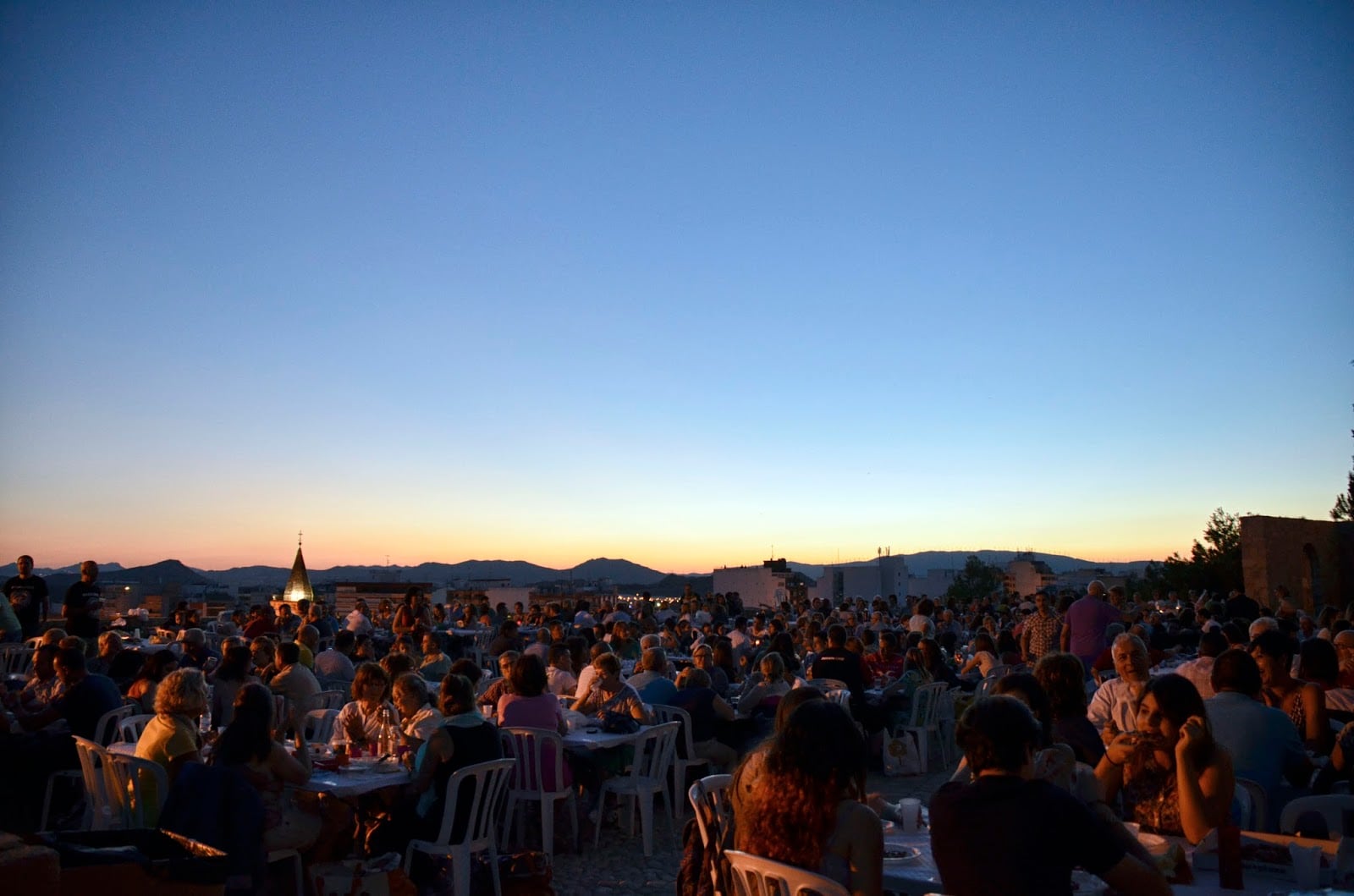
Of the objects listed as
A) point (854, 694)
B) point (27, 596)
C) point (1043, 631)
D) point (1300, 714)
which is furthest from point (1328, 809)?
point (27, 596)

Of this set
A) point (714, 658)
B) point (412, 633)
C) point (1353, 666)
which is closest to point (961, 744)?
point (1353, 666)

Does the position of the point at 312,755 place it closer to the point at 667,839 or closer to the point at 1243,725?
the point at 667,839

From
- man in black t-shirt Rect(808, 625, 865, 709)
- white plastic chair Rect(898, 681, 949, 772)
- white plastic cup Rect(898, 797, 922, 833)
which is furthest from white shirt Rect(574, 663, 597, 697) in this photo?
white plastic cup Rect(898, 797, 922, 833)

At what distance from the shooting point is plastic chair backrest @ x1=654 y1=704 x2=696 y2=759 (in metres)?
7.07

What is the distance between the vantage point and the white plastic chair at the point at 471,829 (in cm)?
470

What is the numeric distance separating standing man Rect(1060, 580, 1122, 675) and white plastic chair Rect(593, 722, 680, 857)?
4931 mm

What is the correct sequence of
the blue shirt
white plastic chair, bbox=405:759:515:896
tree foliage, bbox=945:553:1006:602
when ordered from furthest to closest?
tree foliage, bbox=945:553:1006:602
white plastic chair, bbox=405:759:515:896
the blue shirt

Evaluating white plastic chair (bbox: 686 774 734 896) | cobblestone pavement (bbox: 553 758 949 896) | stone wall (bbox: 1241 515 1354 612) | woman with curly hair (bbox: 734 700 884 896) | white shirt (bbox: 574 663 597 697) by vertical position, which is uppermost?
stone wall (bbox: 1241 515 1354 612)

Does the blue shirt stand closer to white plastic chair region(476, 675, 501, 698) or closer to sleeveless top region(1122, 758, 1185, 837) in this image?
sleeveless top region(1122, 758, 1185, 837)

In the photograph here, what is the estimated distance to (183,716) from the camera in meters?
4.66

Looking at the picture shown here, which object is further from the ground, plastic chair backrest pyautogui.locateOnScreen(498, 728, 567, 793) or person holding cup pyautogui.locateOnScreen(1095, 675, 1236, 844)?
person holding cup pyautogui.locateOnScreen(1095, 675, 1236, 844)

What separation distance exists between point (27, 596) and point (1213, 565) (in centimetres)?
2650

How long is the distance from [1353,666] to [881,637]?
4479mm

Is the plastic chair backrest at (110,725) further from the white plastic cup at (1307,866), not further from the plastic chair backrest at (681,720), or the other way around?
the white plastic cup at (1307,866)
